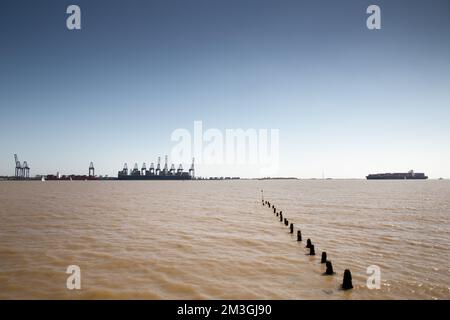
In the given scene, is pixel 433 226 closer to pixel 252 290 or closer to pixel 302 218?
pixel 302 218

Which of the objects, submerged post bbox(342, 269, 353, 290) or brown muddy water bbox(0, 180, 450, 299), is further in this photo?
submerged post bbox(342, 269, 353, 290)

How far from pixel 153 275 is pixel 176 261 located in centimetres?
196

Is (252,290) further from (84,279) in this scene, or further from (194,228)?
(194,228)

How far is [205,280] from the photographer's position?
1102 cm

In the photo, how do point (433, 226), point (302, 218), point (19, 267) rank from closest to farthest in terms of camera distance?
point (19, 267) < point (433, 226) < point (302, 218)

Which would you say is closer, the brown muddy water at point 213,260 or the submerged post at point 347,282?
the brown muddy water at point 213,260

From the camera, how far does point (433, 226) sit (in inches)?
933

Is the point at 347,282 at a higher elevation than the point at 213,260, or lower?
higher

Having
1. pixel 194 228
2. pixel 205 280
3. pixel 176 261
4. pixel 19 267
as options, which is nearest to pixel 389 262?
pixel 205 280

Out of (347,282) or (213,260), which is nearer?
(347,282)

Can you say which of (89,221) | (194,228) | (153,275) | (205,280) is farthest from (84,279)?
(89,221)

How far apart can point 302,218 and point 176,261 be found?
17321 millimetres
